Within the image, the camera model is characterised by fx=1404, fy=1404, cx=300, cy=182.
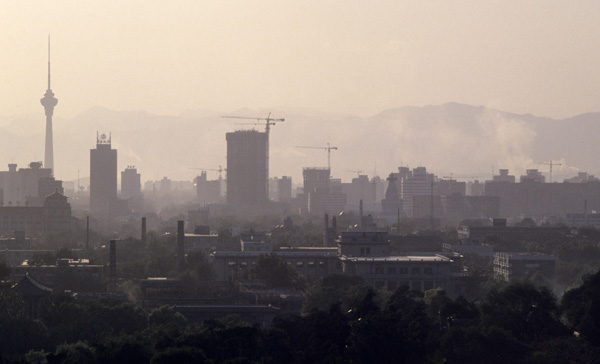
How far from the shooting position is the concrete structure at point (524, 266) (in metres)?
97.8

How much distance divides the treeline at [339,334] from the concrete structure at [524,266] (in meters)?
38.8

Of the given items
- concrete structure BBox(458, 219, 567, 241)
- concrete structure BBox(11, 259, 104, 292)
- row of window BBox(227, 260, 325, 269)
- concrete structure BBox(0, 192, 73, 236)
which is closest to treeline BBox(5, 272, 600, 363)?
concrete structure BBox(11, 259, 104, 292)

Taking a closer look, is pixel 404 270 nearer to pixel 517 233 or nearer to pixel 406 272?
pixel 406 272

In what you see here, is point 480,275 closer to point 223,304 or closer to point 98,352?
point 223,304

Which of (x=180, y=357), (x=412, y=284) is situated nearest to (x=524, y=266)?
(x=412, y=284)

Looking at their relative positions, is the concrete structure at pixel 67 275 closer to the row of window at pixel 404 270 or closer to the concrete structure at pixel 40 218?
the row of window at pixel 404 270

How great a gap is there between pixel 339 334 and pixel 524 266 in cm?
5142

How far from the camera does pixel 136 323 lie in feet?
190

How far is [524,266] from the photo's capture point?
328 ft

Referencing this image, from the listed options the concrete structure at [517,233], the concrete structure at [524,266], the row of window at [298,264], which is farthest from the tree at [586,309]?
the concrete structure at [517,233]

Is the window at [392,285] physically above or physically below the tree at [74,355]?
above

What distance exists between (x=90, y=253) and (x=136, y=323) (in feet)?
157

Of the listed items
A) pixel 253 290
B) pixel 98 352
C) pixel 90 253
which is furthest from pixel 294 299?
pixel 90 253

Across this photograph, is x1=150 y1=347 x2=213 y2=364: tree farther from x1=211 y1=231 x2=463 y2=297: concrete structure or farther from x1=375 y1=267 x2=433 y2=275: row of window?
x1=375 y1=267 x2=433 y2=275: row of window
